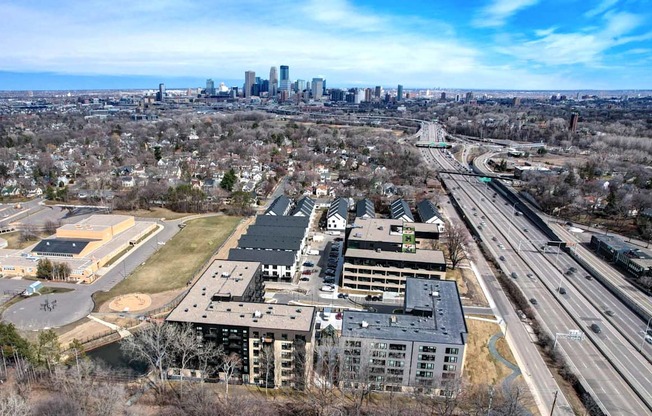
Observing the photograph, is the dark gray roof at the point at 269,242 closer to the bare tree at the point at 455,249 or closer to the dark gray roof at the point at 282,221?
the dark gray roof at the point at 282,221

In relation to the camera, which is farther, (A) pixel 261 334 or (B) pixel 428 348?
(A) pixel 261 334

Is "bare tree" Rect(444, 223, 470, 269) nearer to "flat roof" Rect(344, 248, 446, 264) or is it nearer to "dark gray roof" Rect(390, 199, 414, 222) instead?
"flat roof" Rect(344, 248, 446, 264)

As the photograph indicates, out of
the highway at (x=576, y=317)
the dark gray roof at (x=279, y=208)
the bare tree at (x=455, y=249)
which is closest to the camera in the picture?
the highway at (x=576, y=317)

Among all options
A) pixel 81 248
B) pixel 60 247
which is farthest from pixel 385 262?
pixel 60 247

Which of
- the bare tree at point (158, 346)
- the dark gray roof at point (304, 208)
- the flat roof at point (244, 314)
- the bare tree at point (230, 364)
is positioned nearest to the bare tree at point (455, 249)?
the dark gray roof at point (304, 208)

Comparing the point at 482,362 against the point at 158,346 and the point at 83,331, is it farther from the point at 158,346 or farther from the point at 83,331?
the point at 83,331

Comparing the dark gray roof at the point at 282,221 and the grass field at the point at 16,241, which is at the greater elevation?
the dark gray roof at the point at 282,221
